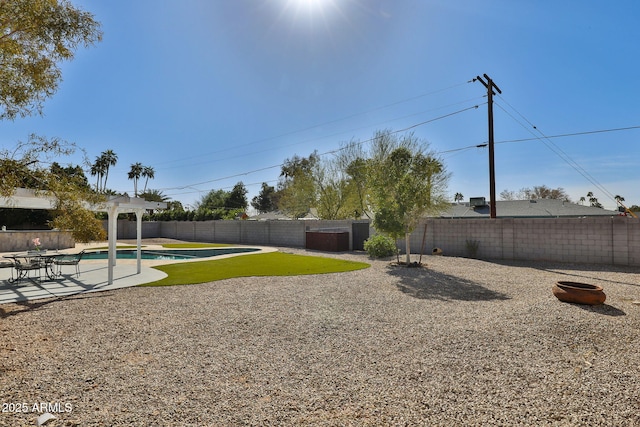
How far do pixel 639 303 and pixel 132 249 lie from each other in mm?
24200

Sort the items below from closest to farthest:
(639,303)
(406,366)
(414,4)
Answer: (406,366)
(639,303)
(414,4)

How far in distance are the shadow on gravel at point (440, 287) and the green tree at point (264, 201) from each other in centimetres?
5262

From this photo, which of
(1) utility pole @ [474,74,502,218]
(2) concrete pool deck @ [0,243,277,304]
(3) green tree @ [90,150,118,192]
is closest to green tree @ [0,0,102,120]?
(2) concrete pool deck @ [0,243,277,304]

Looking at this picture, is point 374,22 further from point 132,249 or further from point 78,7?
point 132,249

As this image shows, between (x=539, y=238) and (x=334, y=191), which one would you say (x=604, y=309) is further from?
(x=334, y=191)

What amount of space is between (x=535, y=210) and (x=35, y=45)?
3331cm

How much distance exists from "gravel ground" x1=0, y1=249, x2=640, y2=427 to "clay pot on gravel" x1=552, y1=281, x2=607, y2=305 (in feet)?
0.74

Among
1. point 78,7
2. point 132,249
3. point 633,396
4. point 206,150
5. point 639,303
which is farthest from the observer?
point 206,150

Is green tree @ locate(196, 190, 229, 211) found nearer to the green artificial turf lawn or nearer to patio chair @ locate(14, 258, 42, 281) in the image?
the green artificial turf lawn

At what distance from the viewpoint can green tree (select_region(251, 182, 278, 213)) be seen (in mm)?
63094

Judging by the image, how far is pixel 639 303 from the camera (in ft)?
21.3

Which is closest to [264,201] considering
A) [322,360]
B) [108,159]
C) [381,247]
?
[108,159]

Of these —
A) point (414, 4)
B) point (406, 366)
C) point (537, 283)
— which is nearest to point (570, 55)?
point (414, 4)

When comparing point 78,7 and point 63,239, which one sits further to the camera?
point 63,239
